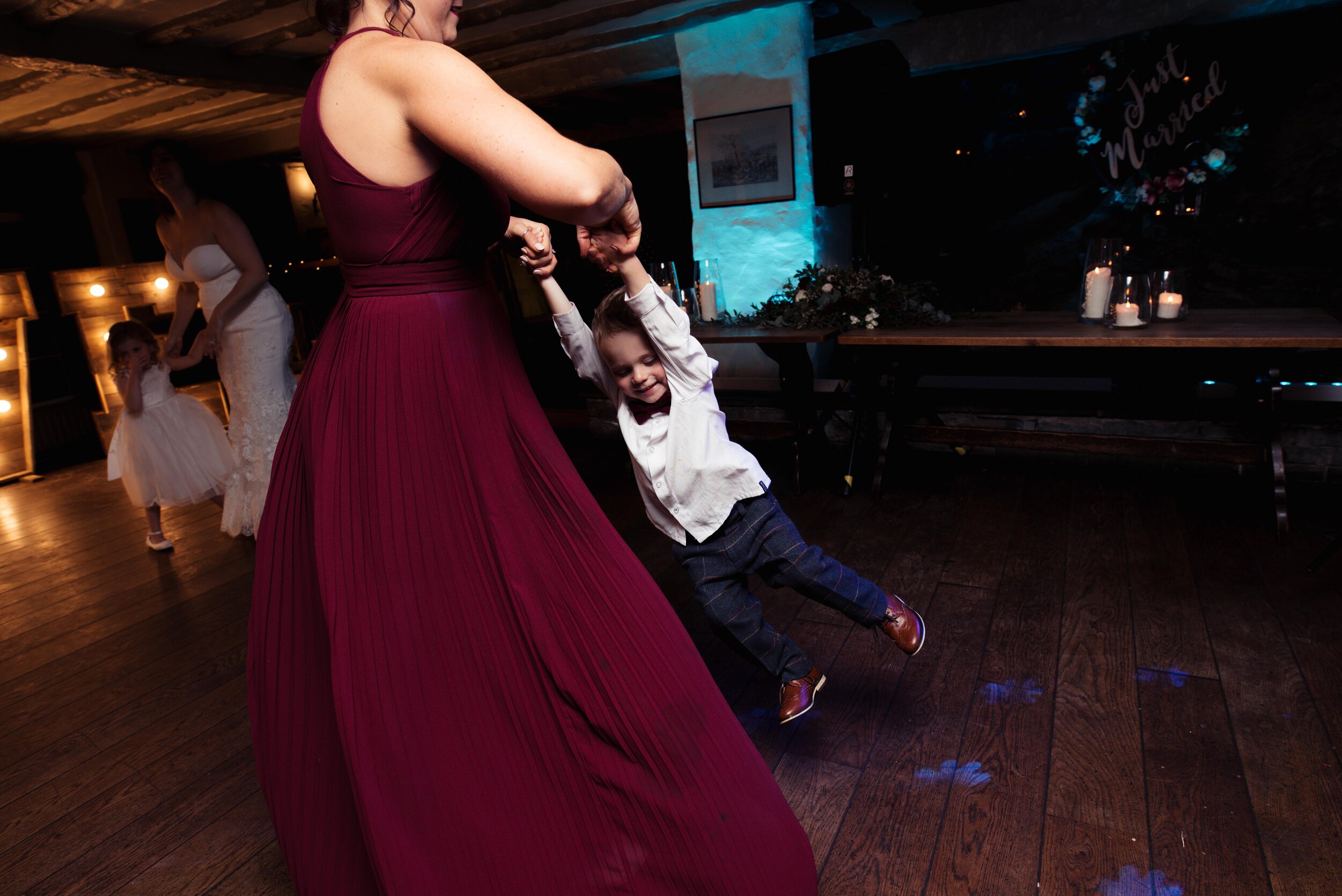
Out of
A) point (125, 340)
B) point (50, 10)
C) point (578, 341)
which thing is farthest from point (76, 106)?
point (578, 341)

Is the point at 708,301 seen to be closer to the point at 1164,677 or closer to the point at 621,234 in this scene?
the point at 1164,677

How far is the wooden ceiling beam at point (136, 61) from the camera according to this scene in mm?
3711

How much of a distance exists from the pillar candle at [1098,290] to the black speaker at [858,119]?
124 cm

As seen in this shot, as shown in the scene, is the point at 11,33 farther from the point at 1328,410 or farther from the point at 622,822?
the point at 1328,410

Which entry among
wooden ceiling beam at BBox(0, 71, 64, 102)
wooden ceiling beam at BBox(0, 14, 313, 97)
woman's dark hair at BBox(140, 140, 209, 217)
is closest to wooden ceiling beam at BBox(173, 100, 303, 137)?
wooden ceiling beam at BBox(0, 14, 313, 97)

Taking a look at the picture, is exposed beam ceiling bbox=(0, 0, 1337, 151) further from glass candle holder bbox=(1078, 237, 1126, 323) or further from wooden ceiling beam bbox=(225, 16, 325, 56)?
glass candle holder bbox=(1078, 237, 1126, 323)

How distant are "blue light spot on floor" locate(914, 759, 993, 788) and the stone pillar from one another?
2.86m

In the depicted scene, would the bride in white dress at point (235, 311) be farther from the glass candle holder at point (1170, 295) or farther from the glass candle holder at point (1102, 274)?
the glass candle holder at point (1170, 295)

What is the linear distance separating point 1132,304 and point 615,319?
227cm

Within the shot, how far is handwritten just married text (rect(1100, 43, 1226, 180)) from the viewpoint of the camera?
3484mm

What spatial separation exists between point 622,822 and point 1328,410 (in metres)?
3.41

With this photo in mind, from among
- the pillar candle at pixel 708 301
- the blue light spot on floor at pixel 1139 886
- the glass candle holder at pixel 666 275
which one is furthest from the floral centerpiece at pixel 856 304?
the blue light spot on floor at pixel 1139 886

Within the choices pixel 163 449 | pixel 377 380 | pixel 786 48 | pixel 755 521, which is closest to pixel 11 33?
pixel 163 449

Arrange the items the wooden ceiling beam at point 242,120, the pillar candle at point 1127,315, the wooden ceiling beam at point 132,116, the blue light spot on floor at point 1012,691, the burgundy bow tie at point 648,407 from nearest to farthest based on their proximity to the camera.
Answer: the burgundy bow tie at point 648,407 < the blue light spot on floor at point 1012,691 < the pillar candle at point 1127,315 < the wooden ceiling beam at point 132,116 < the wooden ceiling beam at point 242,120
